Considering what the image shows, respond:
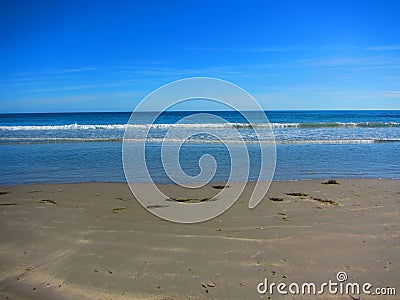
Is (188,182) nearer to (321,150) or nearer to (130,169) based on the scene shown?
(130,169)

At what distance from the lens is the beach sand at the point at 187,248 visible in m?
3.42

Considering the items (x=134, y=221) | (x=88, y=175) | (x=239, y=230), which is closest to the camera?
(x=239, y=230)

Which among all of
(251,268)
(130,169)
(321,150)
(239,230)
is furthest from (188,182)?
(321,150)

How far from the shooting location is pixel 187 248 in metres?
4.27

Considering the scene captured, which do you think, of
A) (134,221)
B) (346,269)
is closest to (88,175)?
(134,221)

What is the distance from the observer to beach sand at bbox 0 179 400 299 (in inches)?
135

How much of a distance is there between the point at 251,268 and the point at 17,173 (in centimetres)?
850

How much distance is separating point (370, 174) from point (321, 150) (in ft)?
17.3

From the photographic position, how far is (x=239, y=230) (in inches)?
194

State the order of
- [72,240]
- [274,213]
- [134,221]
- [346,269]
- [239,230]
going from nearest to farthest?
[346,269] < [72,240] < [239,230] < [134,221] < [274,213]

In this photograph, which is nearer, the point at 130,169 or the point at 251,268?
the point at 251,268

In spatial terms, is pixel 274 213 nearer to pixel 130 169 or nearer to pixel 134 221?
pixel 134 221

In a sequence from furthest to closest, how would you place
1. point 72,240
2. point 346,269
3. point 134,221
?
point 134,221
point 72,240
point 346,269

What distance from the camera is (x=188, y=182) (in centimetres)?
866
